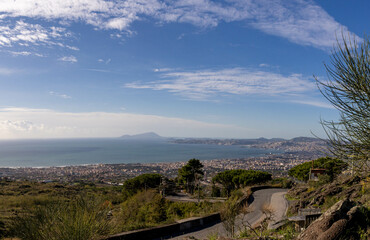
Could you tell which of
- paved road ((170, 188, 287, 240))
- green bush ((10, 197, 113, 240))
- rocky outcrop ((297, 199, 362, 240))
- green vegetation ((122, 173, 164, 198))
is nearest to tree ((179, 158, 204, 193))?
green vegetation ((122, 173, 164, 198))

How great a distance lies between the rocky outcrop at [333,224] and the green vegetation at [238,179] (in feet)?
65.1

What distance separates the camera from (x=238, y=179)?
2556 centimetres

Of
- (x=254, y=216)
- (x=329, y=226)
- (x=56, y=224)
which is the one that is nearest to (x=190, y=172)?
(x=254, y=216)

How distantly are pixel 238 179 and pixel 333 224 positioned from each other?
21663 millimetres

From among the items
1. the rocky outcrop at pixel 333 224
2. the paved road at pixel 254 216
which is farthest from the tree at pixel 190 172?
the rocky outcrop at pixel 333 224

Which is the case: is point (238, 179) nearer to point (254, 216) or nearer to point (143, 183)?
point (143, 183)

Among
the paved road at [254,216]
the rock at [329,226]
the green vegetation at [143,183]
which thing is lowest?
the green vegetation at [143,183]

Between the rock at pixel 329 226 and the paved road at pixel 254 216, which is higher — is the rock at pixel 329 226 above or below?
above

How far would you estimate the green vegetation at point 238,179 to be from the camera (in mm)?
24987

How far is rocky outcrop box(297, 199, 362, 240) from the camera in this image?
4344 mm

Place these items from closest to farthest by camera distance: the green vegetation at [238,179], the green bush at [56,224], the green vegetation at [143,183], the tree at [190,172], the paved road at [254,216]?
the green bush at [56,224] → the paved road at [254,216] → the green vegetation at [143,183] → the green vegetation at [238,179] → the tree at [190,172]

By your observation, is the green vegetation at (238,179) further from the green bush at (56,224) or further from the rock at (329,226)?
the green bush at (56,224)

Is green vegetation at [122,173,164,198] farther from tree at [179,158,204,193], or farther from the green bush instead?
the green bush

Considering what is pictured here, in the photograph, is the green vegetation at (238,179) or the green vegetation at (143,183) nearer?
the green vegetation at (143,183)
